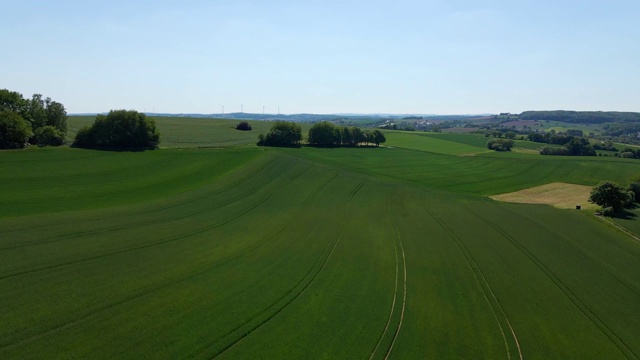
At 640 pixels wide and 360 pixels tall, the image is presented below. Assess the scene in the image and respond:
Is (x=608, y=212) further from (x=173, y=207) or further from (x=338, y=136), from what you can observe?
(x=338, y=136)

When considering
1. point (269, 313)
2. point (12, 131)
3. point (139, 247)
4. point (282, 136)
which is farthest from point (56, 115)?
point (269, 313)

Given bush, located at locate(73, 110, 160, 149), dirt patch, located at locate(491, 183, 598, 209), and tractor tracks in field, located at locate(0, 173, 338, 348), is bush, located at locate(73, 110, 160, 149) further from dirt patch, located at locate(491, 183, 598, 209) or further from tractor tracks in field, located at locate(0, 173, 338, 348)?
dirt patch, located at locate(491, 183, 598, 209)

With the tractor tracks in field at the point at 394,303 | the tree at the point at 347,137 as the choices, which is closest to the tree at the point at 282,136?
the tree at the point at 347,137

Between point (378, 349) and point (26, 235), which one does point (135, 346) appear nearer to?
point (378, 349)

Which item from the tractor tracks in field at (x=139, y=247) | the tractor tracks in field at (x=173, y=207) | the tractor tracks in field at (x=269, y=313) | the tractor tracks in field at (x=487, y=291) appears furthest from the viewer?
the tractor tracks in field at (x=173, y=207)

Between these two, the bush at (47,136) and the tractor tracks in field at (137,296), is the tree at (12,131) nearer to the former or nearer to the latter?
the bush at (47,136)

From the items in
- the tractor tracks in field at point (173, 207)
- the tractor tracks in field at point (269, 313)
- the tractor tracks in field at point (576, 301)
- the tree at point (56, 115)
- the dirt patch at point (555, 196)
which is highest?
the tree at point (56, 115)

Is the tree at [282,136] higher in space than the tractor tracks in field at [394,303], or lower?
higher
